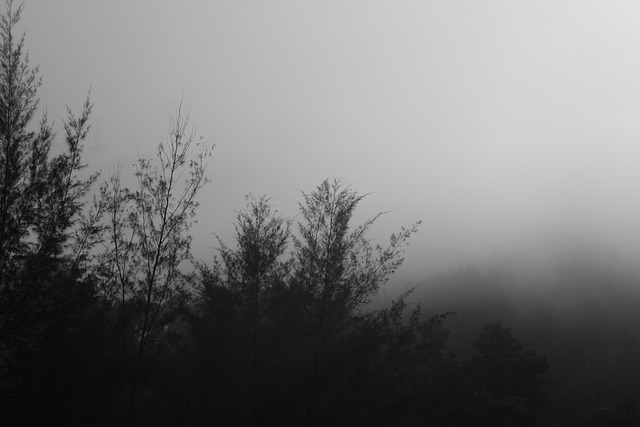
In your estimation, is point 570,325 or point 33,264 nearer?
point 33,264

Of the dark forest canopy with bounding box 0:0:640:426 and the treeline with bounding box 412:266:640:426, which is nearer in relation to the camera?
the dark forest canopy with bounding box 0:0:640:426

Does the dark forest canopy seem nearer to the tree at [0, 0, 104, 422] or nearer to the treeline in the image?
the tree at [0, 0, 104, 422]

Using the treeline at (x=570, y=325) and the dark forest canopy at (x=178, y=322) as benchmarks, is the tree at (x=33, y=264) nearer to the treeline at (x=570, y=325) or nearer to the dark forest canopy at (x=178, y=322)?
the dark forest canopy at (x=178, y=322)

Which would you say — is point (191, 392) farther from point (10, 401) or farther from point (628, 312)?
point (628, 312)

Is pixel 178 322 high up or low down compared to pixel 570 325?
down

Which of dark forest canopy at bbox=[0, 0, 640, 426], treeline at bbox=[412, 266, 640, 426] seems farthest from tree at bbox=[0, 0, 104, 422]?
treeline at bbox=[412, 266, 640, 426]

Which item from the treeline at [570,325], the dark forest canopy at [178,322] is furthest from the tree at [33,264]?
the treeline at [570,325]

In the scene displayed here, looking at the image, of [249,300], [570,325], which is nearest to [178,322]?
[249,300]

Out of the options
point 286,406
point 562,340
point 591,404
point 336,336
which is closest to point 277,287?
point 336,336

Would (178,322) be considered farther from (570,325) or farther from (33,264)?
(570,325)

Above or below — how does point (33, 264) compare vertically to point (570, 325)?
below

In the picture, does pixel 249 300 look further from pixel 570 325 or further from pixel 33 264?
pixel 570 325

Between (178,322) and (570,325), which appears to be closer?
(178,322)

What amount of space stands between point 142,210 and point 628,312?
6794 cm
